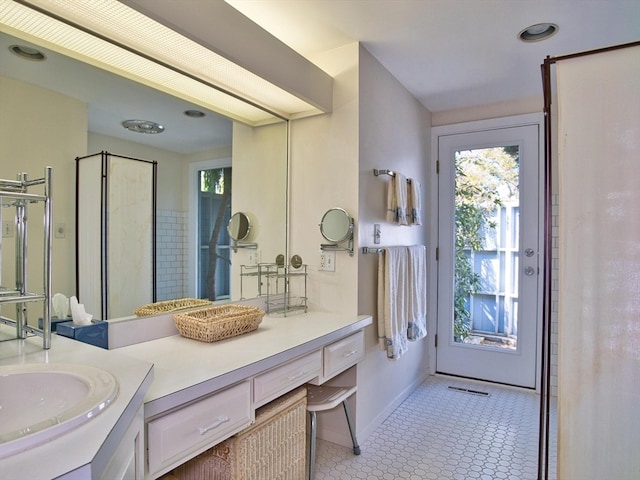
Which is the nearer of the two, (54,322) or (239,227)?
(54,322)

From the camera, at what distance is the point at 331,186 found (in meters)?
2.28

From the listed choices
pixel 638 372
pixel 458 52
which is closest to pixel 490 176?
pixel 458 52

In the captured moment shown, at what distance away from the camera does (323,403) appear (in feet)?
6.02

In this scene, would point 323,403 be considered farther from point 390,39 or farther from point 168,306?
point 390,39

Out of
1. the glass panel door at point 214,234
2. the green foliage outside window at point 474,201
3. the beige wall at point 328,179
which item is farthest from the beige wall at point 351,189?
the green foliage outside window at point 474,201

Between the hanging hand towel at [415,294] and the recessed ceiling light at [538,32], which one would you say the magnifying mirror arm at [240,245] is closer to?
the hanging hand towel at [415,294]

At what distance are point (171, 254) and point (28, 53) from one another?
881 mm

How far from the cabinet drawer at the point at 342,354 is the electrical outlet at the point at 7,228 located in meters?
1.28

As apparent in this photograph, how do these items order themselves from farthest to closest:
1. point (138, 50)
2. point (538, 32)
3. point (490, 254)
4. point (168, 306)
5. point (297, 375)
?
point (490, 254)
point (538, 32)
point (168, 306)
point (297, 375)
point (138, 50)

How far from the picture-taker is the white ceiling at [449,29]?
6.07 ft

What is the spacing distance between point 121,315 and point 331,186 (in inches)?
50.7

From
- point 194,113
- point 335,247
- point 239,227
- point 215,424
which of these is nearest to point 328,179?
point 335,247

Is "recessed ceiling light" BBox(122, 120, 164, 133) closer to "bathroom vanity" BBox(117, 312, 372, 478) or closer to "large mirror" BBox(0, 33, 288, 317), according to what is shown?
"large mirror" BBox(0, 33, 288, 317)

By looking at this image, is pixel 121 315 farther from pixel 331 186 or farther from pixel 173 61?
pixel 331 186
